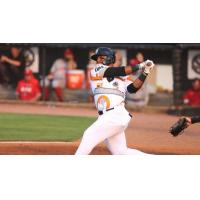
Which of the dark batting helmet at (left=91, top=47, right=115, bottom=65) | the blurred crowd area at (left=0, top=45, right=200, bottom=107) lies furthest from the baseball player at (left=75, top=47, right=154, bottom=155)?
the blurred crowd area at (left=0, top=45, right=200, bottom=107)

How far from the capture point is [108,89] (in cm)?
707

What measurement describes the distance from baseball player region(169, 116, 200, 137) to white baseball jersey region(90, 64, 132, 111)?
0.63m

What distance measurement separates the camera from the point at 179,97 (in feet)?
25.6

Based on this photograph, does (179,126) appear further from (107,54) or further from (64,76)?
(64,76)

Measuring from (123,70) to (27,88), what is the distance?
1.29 meters

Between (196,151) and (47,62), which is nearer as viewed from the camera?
(196,151)

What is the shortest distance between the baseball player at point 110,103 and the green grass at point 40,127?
370 mm

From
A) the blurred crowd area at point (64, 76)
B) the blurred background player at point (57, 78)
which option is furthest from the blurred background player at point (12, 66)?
the blurred background player at point (57, 78)

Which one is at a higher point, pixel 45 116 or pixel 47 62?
pixel 47 62

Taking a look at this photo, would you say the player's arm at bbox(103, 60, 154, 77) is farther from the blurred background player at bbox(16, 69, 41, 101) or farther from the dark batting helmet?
the blurred background player at bbox(16, 69, 41, 101)

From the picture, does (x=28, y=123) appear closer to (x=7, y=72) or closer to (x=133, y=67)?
(x=7, y=72)

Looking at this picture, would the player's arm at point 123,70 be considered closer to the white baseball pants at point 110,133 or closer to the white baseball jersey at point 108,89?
the white baseball jersey at point 108,89

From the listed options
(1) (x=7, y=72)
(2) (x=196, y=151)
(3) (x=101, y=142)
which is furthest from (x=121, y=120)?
(1) (x=7, y=72)

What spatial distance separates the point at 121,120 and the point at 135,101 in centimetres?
64
